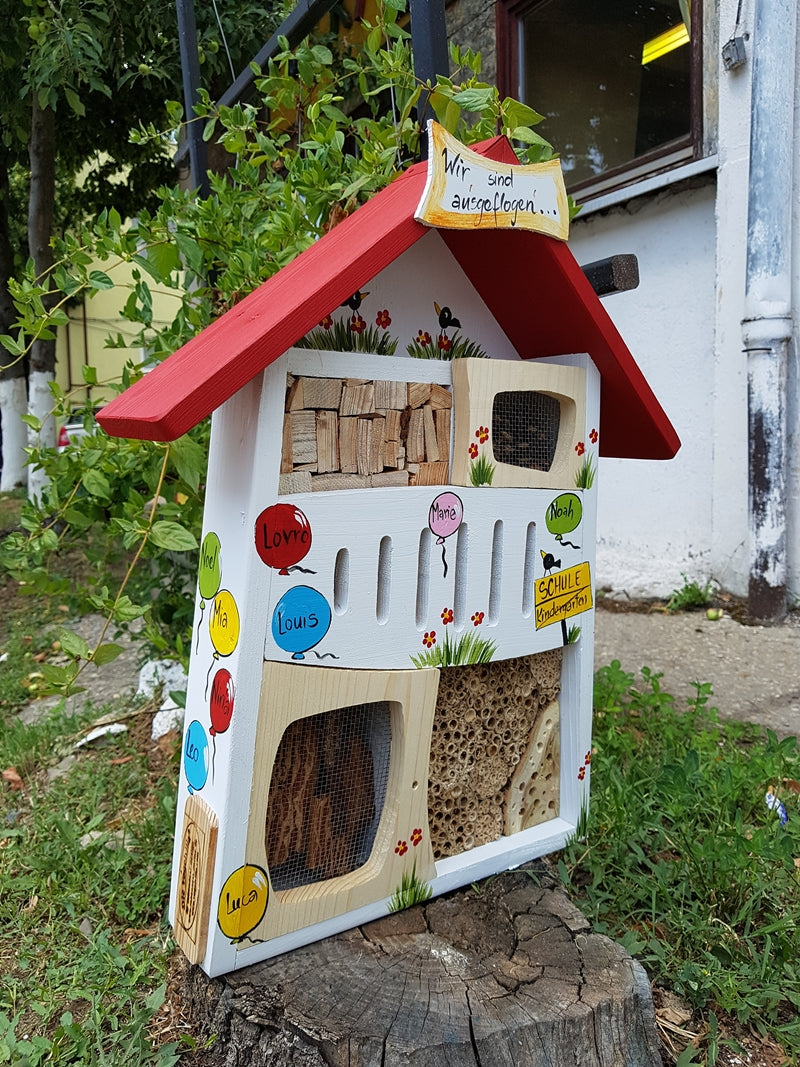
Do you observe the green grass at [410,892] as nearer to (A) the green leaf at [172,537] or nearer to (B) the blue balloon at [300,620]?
(B) the blue balloon at [300,620]

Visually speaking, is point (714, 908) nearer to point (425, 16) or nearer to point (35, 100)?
point (425, 16)

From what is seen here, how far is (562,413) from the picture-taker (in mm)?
1703

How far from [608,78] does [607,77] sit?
1 cm

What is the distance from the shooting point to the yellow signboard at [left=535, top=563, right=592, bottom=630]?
1.69 m

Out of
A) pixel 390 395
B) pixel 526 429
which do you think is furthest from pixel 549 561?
pixel 390 395

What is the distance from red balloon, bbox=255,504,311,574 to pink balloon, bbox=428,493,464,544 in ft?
0.87

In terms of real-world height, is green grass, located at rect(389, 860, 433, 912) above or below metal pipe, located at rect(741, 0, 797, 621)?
below

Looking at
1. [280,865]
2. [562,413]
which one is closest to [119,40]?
[562,413]

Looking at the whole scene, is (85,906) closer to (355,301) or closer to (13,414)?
(355,301)

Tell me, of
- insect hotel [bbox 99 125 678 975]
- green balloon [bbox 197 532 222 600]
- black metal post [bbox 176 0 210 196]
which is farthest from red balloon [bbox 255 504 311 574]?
black metal post [bbox 176 0 210 196]

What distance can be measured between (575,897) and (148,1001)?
2.83ft

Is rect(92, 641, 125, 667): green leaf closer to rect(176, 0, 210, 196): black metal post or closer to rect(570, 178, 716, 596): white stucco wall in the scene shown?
rect(176, 0, 210, 196): black metal post

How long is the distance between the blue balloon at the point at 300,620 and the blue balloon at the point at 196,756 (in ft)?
0.74

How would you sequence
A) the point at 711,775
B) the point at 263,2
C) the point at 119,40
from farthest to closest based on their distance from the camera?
the point at 263,2, the point at 119,40, the point at 711,775
